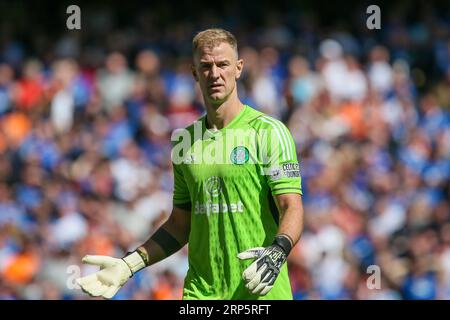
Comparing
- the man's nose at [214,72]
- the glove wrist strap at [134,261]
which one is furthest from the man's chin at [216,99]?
the glove wrist strap at [134,261]

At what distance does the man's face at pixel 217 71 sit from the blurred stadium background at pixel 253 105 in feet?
21.3

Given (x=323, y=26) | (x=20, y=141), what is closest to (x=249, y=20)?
(x=323, y=26)

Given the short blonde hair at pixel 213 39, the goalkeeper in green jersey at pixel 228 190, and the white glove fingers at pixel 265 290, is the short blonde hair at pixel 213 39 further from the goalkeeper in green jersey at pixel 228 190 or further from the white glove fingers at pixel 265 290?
the white glove fingers at pixel 265 290

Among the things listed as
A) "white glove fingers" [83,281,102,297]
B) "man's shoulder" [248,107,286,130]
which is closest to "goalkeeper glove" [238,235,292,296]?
"man's shoulder" [248,107,286,130]

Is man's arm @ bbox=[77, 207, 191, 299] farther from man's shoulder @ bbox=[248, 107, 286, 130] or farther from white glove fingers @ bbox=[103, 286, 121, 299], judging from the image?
man's shoulder @ bbox=[248, 107, 286, 130]

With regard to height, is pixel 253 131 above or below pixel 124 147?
below

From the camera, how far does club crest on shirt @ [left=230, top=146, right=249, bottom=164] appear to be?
6785 mm

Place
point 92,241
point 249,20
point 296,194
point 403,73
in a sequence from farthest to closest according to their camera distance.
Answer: point 249,20 < point 403,73 < point 92,241 < point 296,194

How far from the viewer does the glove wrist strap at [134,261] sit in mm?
7130

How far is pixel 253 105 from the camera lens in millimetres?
16297

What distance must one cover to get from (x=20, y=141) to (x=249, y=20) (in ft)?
16.0

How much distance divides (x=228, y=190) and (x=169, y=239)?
758 mm
